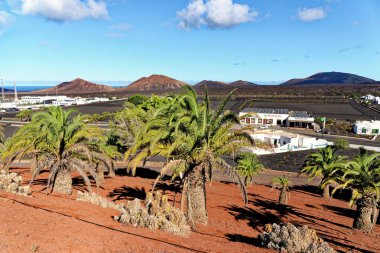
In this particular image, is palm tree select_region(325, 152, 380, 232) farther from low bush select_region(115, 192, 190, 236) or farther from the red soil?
low bush select_region(115, 192, 190, 236)

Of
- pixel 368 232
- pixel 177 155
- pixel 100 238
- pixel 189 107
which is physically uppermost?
pixel 189 107

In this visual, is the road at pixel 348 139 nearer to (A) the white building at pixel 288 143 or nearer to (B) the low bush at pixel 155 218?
(A) the white building at pixel 288 143

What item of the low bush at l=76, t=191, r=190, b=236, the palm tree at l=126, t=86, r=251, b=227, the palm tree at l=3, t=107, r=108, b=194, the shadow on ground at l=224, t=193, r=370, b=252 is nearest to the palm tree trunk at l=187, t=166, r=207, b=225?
the palm tree at l=126, t=86, r=251, b=227

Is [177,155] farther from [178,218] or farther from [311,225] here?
[311,225]

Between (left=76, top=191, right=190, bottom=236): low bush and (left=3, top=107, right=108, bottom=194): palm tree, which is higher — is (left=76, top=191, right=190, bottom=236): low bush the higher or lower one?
the lower one

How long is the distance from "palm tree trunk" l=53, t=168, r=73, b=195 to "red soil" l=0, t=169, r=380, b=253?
107 centimetres

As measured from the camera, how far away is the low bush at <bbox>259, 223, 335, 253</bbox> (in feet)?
29.6

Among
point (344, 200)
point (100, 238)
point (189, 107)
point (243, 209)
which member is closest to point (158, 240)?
point (100, 238)

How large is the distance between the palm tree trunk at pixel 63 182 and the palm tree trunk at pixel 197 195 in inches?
227

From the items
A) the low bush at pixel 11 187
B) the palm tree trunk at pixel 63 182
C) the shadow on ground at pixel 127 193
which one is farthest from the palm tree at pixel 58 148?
the shadow on ground at pixel 127 193

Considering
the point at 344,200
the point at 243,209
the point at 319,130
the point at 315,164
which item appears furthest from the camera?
the point at 319,130

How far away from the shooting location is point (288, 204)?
17.9m

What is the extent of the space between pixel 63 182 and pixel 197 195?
626 cm

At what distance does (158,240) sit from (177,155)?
435 centimetres
